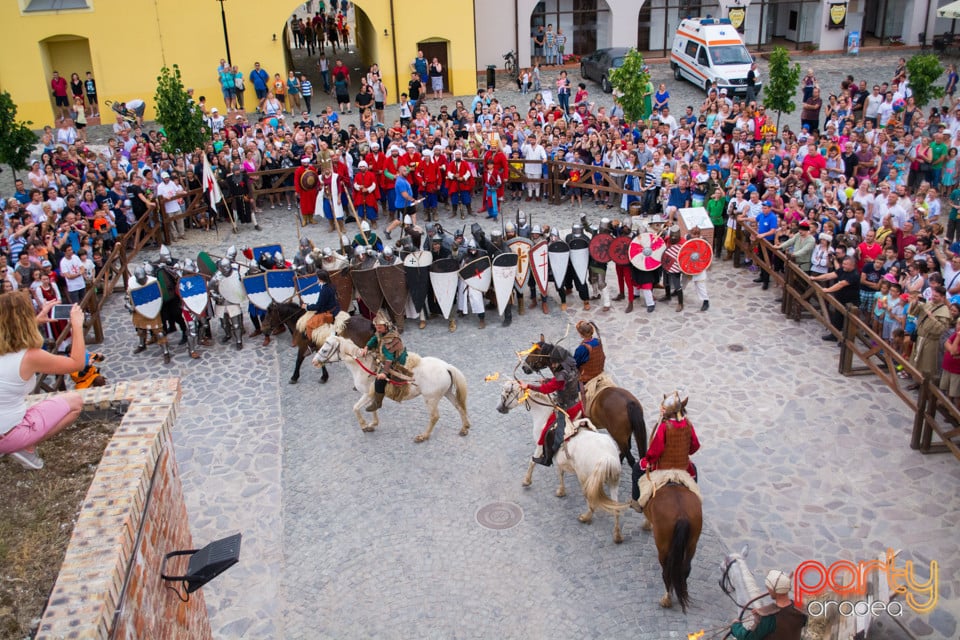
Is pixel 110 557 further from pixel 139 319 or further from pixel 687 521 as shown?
pixel 139 319

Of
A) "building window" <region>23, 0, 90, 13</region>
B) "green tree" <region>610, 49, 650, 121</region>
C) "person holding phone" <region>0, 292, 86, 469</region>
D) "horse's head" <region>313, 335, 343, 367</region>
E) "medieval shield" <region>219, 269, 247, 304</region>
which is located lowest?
"horse's head" <region>313, 335, 343, 367</region>

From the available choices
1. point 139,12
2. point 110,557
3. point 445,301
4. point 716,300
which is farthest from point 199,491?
point 139,12

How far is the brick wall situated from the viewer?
407 cm

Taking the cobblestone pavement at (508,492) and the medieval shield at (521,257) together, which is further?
the medieval shield at (521,257)

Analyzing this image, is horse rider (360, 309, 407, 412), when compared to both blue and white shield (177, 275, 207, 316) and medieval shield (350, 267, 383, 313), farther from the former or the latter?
blue and white shield (177, 275, 207, 316)

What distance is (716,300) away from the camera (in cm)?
1421

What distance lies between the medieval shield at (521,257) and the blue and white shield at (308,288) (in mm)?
2951

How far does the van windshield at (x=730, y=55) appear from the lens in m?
26.3

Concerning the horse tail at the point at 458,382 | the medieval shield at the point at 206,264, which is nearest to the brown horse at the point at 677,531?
the horse tail at the point at 458,382

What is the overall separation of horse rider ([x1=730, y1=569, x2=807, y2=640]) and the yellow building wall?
959 inches

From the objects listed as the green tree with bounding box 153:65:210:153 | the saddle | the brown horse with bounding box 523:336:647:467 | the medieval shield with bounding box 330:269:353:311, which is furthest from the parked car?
the saddle

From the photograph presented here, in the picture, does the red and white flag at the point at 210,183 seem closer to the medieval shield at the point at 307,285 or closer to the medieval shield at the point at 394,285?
the medieval shield at the point at 307,285

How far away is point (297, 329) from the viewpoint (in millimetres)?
12438

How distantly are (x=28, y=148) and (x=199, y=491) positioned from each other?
39.5 ft
